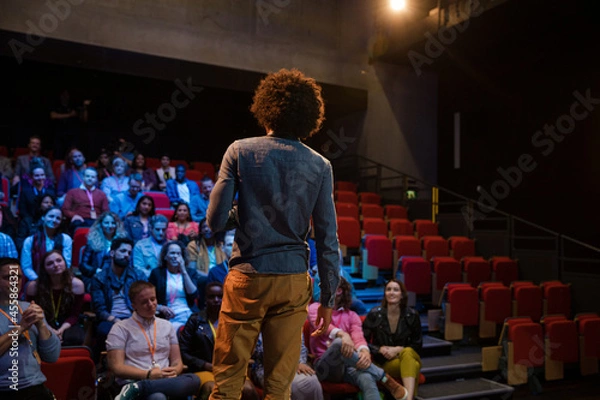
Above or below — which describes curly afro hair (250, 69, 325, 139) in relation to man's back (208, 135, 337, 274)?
above

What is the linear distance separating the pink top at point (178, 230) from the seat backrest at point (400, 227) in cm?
244

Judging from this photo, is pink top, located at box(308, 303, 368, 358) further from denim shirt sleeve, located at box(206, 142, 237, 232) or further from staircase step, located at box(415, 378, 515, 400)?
denim shirt sleeve, located at box(206, 142, 237, 232)

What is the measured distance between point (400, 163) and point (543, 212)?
2326mm

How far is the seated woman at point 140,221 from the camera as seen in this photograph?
4.25 metres

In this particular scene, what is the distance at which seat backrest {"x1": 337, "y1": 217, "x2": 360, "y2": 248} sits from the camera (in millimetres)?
5418

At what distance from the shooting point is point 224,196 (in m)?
1.30

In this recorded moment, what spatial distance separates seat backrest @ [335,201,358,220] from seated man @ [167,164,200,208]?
64.5 inches

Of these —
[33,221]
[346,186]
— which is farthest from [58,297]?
[346,186]

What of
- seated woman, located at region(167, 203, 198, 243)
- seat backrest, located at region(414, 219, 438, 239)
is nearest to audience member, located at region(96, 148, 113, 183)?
seated woman, located at region(167, 203, 198, 243)

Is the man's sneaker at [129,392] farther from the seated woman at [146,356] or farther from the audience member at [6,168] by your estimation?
the audience member at [6,168]

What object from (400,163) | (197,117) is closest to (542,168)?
(400,163)

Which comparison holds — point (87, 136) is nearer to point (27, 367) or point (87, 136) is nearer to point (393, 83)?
point (393, 83)

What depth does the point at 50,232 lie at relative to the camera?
3812mm

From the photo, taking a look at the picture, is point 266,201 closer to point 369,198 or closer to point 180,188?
point 180,188
